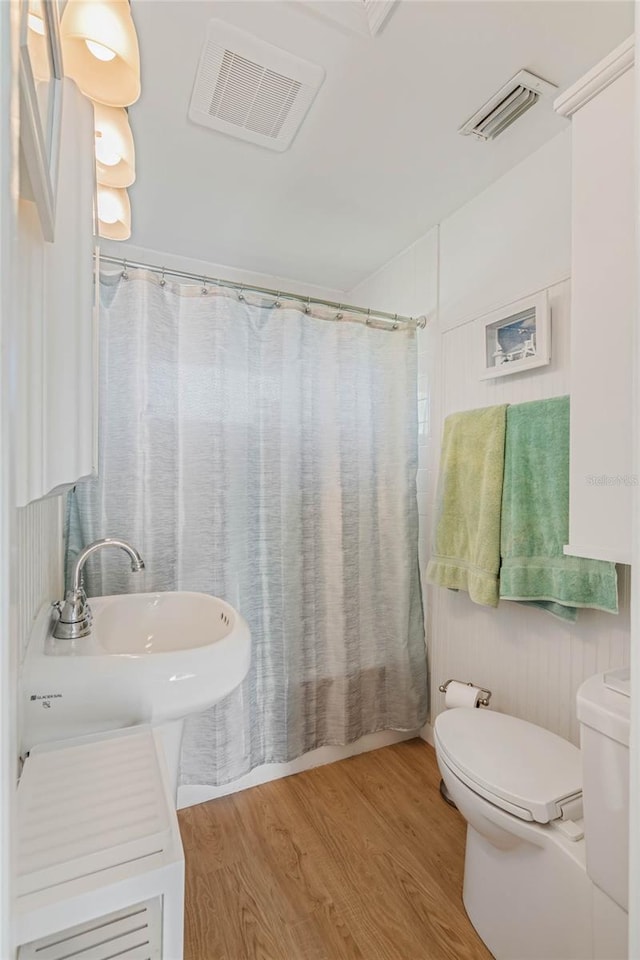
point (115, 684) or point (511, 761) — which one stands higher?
point (115, 684)

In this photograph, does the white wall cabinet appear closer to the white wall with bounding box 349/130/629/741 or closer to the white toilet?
the white toilet

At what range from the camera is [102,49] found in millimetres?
886

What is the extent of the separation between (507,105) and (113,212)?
121cm

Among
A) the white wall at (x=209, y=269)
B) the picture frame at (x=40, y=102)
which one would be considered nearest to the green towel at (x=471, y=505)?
the white wall at (x=209, y=269)

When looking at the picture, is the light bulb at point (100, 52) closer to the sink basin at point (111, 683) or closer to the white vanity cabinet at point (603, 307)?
the white vanity cabinet at point (603, 307)

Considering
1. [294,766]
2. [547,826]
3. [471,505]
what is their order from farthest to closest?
1. [294,766]
2. [471,505]
3. [547,826]

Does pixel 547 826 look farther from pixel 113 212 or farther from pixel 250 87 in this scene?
pixel 250 87

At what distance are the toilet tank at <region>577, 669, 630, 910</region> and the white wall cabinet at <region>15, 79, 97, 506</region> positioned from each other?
1.03m

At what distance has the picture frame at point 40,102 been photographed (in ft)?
1.06

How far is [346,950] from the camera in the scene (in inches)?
46.1

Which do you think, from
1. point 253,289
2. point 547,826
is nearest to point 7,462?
point 547,826

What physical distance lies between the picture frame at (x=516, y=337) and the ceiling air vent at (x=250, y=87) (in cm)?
92

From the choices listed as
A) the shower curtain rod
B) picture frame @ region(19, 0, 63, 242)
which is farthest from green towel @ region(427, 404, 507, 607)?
picture frame @ region(19, 0, 63, 242)

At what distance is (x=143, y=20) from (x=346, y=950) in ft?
7.90
